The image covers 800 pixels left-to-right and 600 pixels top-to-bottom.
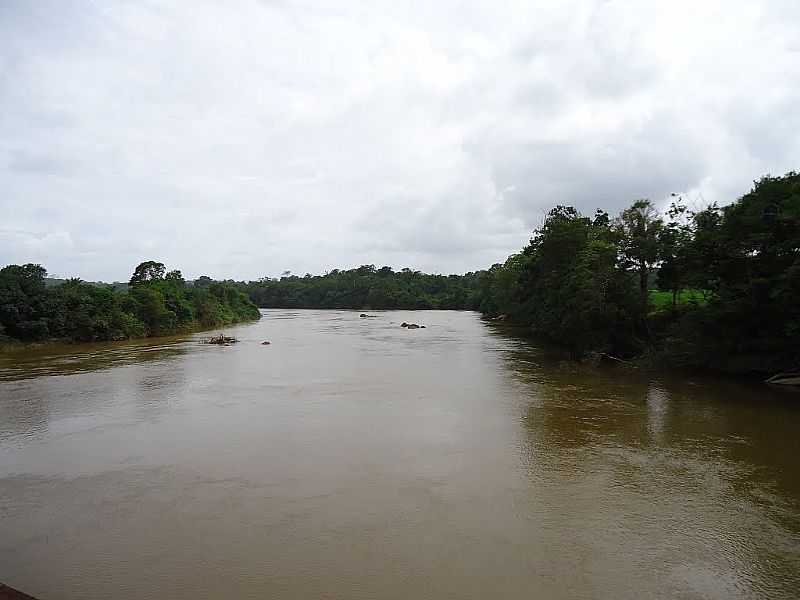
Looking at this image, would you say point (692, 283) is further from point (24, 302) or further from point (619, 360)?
point (24, 302)

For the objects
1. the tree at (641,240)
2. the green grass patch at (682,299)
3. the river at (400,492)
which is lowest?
the river at (400,492)

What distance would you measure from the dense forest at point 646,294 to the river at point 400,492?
196 centimetres

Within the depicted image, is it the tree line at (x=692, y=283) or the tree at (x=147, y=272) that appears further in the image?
the tree at (x=147, y=272)

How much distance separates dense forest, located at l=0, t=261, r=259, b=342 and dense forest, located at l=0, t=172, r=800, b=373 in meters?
0.06

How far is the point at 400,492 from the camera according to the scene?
25.6ft

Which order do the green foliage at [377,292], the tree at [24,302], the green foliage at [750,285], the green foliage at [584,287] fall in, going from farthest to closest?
the green foliage at [377,292]
the tree at [24,302]
the green foliage at [584,287]
the green foliage at [750,285]

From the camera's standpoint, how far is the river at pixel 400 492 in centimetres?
553

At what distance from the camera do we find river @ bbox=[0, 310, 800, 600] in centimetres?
553

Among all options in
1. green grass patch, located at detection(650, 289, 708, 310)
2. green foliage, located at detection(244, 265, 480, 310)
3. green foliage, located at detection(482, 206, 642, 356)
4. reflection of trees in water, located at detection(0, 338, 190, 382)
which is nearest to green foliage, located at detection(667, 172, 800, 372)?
green grass patch, located at detection(650, 289, 708, 310)

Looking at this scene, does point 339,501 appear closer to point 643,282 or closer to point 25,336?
point 643,282

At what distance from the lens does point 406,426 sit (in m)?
11.6

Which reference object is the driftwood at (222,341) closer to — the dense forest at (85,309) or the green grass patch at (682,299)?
the dense forest at (85,309)

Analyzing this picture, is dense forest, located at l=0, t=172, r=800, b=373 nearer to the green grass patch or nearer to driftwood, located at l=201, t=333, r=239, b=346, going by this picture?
the green grass patch

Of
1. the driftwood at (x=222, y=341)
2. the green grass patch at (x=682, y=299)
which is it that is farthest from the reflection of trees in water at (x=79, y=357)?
the green grass patch at (x=682, y=299)
